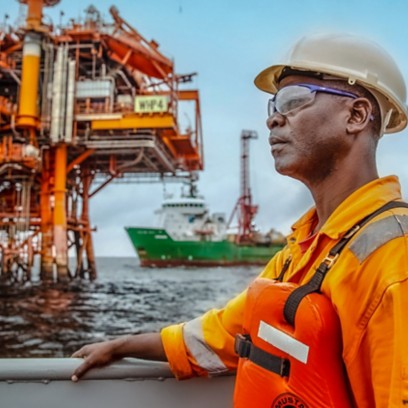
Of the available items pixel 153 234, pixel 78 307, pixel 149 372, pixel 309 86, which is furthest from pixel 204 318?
pixel 153 234

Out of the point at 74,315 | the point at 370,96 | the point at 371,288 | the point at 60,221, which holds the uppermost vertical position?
the point at 60,221

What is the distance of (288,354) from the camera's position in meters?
1.29

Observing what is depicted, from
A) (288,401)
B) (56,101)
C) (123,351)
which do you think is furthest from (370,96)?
(56,101)

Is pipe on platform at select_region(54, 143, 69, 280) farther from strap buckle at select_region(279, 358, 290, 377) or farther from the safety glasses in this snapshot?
strap buckle at select_region(279, 358, 290, 377)

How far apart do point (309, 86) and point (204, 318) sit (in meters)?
1.00

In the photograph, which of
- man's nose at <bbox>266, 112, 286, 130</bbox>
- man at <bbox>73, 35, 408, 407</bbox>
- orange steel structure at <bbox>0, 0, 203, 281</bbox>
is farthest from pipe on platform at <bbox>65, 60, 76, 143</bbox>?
man's nose at <bbox>266, 112, 286, 130</bbox>

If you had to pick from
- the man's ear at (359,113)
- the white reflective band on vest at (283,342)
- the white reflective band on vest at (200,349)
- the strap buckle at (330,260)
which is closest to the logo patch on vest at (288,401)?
the white reflective band on vest at (283,342)

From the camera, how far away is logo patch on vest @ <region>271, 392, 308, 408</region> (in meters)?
1.24

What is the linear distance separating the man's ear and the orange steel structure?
1947cm

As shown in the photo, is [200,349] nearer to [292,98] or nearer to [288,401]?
[288,401]

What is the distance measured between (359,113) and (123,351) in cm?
137

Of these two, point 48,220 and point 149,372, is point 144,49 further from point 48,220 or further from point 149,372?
point 149,372

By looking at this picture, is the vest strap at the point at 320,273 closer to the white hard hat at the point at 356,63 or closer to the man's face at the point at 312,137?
the man's face at the point at 312,137

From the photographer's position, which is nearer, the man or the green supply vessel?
the man
